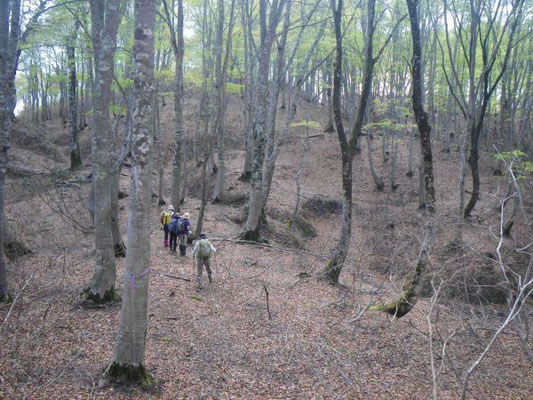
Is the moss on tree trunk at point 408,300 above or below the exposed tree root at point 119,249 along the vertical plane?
below

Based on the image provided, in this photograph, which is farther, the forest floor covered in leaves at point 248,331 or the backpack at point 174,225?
the backpack at point 174,225

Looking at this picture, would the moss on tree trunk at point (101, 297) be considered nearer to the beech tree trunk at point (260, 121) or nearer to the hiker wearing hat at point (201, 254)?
the hiker wearing hat at point (201, 254)

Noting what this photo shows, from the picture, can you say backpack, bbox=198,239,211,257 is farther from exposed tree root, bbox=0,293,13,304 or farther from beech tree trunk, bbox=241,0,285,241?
beech tree trunk, bbox=241,0,285,241

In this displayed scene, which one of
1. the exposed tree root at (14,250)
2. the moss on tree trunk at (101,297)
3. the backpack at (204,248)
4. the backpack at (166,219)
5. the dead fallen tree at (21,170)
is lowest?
the moss on tree trunk at (101,297)

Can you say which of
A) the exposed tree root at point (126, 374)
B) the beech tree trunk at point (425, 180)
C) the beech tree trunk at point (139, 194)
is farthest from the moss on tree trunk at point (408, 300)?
the beech tree trunk at point (139, 194)

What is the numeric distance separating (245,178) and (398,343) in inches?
581

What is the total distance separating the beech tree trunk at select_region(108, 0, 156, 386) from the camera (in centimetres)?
491

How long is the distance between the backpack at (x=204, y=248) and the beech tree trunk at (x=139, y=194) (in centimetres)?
467

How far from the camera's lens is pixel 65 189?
58.7ft

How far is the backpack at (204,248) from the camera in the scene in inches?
393

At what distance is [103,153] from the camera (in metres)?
7.54

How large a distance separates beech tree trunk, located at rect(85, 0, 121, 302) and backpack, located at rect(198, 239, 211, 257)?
2.44m

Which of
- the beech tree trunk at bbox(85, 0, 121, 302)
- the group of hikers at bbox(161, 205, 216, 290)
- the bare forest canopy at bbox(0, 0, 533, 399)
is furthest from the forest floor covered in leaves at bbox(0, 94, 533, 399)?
the beech tree trunk at bbox(85, 0, 121, 302)

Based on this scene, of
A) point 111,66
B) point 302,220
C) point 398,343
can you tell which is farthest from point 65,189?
point 398,343
